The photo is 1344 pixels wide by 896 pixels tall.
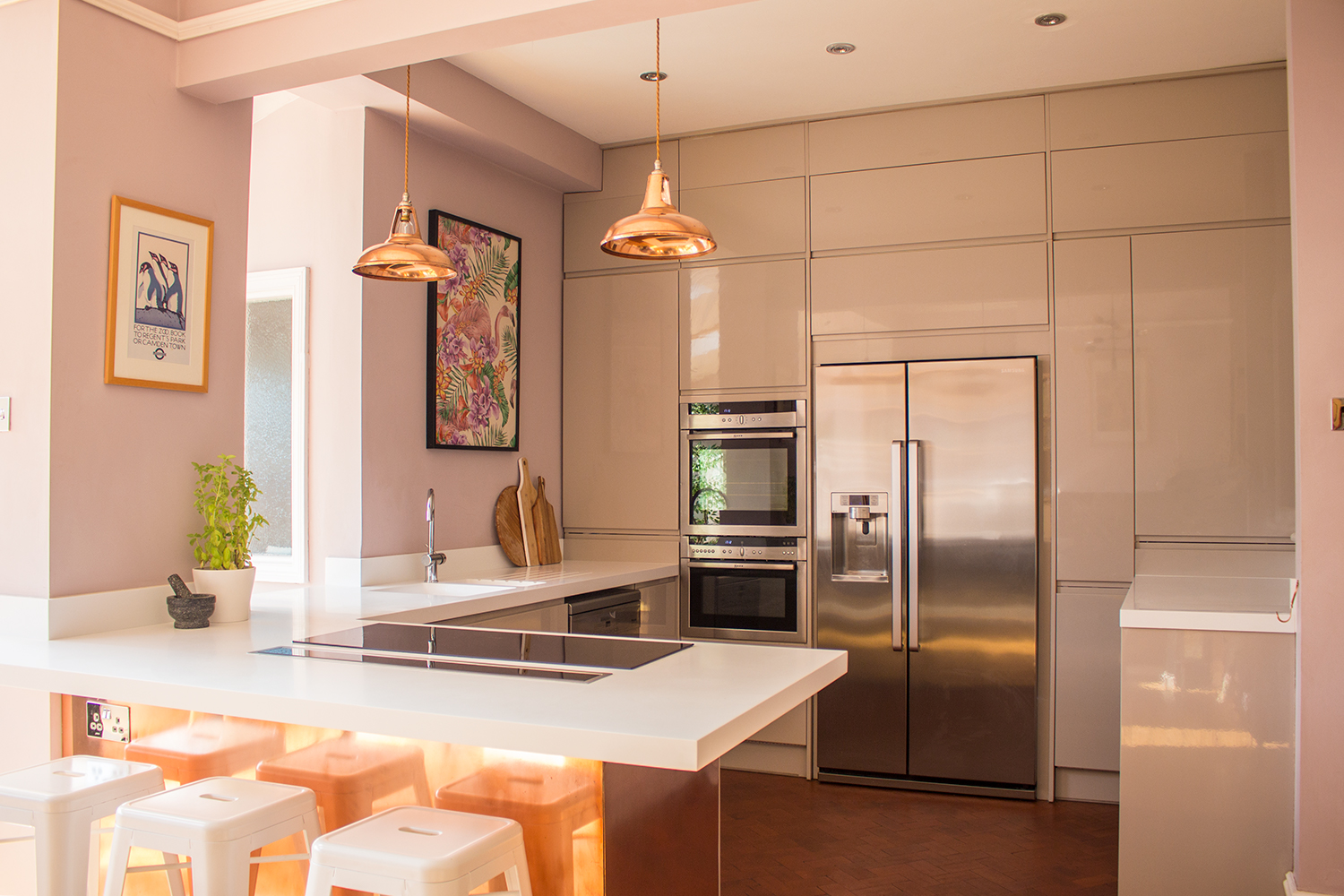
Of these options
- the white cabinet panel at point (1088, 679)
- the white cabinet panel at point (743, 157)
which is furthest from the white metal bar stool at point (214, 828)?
the white cabinet panel at point (743, 157)

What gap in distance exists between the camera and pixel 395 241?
2.58 m

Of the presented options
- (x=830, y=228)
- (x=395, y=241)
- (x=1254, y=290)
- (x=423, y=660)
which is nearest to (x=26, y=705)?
(x=423, y=660)

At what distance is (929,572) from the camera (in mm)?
4012

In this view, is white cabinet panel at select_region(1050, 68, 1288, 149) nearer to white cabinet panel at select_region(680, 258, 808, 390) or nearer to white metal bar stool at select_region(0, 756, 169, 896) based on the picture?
white cabinet panel at select_region(680, 258, 808, 390)

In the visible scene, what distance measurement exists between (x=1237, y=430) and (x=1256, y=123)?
1.15 meters

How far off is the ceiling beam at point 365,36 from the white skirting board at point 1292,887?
249cm

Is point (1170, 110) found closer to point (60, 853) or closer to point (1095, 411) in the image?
point (1095, 411)

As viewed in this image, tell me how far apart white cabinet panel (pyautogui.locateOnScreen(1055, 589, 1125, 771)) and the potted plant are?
2.95 meters

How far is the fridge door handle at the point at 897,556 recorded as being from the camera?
13.2 feet

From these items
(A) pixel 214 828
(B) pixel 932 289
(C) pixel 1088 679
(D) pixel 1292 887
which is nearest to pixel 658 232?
(A) pixel 214 828

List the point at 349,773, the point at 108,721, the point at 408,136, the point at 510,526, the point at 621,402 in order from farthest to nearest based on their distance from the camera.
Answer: the point at 621,402, the point at 510,526, the point at 408,136, the point at 108,721, the point at 349,773

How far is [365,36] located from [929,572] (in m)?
2.80

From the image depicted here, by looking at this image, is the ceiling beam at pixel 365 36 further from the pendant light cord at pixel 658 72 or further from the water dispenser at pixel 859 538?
the water dispenser at pixel 859 538

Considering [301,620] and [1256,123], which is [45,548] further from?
[1256,123]
